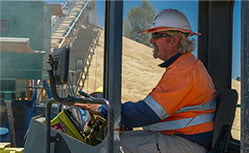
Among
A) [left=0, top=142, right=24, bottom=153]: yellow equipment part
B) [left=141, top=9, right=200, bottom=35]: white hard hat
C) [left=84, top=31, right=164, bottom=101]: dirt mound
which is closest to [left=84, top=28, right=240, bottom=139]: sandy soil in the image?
[left=84, top=31, right=164, bottom=101]: dirt mound

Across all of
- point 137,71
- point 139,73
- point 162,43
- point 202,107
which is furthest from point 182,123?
point 139,73

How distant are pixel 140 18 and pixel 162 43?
1.44 metres

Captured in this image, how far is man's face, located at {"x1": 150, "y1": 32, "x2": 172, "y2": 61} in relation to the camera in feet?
8.00

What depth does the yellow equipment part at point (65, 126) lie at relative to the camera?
1947 mm

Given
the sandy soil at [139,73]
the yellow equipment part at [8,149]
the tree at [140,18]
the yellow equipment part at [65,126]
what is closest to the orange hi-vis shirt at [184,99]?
the yellow equipment part at [65,126]

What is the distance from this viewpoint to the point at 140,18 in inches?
151

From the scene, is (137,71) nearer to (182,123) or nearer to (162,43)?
(162,43)

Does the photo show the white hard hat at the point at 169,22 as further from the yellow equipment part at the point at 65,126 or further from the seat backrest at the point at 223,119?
the yellow equipment part at the point at 65,126

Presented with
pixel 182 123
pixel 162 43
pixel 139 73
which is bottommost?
pixel 182 123

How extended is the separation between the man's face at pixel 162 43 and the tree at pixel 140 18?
1.20 meters

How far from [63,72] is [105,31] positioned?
1.50 m

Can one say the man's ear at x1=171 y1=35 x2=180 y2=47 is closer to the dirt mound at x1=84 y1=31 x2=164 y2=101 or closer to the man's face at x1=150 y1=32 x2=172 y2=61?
the man's face at x1=150 y1=32 x2=172 y2=61

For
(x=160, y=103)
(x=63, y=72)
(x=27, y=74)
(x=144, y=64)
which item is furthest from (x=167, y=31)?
(x=144, y=64)

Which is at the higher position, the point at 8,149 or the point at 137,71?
the point at 137,71
